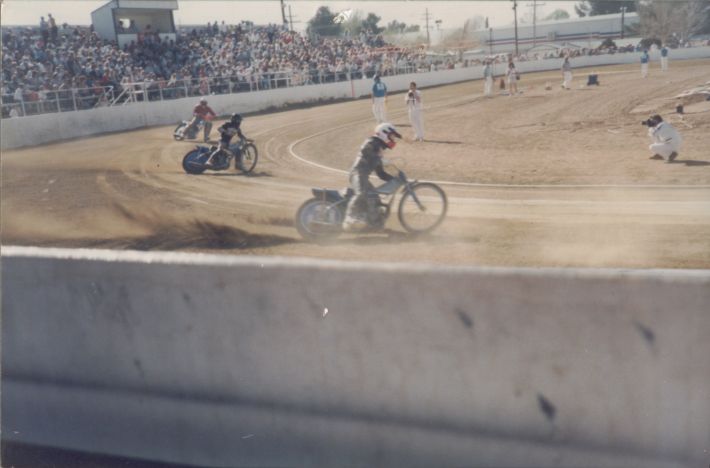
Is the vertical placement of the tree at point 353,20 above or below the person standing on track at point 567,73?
above

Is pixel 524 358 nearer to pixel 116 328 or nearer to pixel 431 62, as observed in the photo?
pixel 116 328

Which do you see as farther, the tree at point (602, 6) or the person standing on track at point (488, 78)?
the person standing on track at point (488, 78)

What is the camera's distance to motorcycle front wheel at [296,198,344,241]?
948cm

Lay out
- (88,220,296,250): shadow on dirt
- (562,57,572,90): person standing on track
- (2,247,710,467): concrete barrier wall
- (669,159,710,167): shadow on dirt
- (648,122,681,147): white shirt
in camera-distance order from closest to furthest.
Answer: (2,247,710,467): concrete barrier wall → (88,220,296,250): shadow on dirt → (669,159,710,167): shadow on dirt → (648,122,681,147): white shirt → (562,57,572,90): person standing on track

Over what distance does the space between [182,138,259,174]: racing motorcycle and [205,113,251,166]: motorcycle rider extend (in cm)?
6

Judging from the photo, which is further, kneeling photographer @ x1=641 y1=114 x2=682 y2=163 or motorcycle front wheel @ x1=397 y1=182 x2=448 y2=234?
kneeling photographer @ x1=641 y1=114 x2=682 y2=163

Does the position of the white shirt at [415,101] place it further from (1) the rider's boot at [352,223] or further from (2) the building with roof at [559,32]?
(1) the rider's boot at [352,223]

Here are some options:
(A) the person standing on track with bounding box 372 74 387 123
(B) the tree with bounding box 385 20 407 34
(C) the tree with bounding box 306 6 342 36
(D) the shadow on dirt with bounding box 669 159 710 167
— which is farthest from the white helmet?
(A) the person standing on track with bounding box 372 74 387 123

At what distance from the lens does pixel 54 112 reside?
25812 millimetres

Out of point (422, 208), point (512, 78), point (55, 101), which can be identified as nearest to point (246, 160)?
point (422, 208)

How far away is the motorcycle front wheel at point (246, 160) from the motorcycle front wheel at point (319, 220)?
6.60 metres

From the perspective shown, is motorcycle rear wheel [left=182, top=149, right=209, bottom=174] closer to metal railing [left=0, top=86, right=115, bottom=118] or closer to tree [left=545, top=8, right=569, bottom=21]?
metal railing [left=0, top=86, right=115, bottom=118]

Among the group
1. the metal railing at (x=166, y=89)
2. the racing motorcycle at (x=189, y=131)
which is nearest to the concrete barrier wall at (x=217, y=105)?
the metal railing at (x=166, y=89)

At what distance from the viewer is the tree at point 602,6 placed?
21.9 meters
